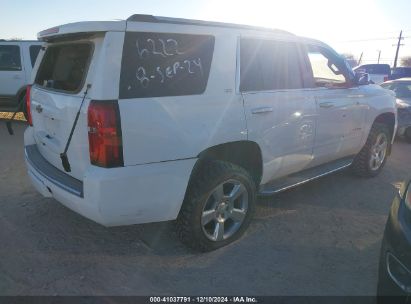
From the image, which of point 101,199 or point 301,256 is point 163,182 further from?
point 301,256

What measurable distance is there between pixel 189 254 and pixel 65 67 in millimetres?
1913

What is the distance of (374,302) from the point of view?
279 centimetres

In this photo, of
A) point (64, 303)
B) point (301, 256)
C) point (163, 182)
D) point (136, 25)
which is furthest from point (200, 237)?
point (136, 25)

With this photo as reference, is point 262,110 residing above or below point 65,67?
below

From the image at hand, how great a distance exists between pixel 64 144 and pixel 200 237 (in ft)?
4.41

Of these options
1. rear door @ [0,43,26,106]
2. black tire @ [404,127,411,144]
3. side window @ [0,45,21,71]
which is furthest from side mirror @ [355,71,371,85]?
side window @ [0,45,21,71]

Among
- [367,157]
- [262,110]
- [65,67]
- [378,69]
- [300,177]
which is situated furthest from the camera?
[378,69]

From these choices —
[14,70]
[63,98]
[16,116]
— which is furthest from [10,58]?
[63,98]

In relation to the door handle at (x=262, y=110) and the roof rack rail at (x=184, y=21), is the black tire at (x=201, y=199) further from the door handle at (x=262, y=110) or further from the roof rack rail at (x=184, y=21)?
the roof rack rail at (x=184, y=21)

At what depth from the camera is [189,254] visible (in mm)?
3338

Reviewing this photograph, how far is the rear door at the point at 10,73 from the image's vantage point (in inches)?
358

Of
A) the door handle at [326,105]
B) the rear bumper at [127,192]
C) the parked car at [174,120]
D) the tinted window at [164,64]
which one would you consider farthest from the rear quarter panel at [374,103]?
the rear bumper at [127,192]

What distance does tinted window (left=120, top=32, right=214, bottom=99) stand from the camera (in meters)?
2.68

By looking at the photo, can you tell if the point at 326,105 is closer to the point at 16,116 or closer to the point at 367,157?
the point at 367,157
